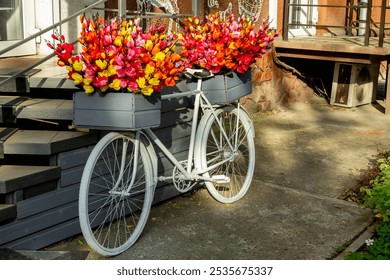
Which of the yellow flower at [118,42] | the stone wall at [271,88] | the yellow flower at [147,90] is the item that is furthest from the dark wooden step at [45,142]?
the stone wall at [271,88]

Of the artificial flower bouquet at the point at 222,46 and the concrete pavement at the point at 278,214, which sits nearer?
the concrete pavement at the point at 278,214

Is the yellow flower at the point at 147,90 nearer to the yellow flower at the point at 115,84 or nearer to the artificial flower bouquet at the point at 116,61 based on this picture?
the artificial flower bouquet at the point at 116,61

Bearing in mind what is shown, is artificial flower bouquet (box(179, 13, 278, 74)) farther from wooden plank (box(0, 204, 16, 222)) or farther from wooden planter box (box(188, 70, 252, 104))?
wooden plank (box(0, 204, 16, 222))

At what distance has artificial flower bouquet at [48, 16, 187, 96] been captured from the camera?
3752 millimetres

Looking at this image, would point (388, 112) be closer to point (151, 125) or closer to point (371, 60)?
point (371, 60)

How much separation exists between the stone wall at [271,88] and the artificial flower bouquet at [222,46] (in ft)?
11.6

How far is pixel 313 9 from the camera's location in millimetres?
10609

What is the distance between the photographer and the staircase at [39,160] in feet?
13.1

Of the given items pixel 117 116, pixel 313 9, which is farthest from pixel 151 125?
pixel 313 9

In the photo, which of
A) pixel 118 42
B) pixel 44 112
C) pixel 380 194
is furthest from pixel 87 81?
pixel 380 194

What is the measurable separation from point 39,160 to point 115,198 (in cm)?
→ 59

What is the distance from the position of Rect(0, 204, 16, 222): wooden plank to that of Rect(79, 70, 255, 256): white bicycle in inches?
18.4

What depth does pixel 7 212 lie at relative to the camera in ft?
12.8

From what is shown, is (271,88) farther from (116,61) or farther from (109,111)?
(116,61)
